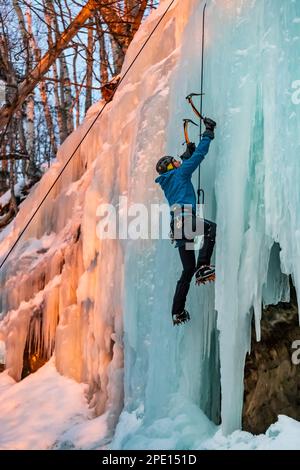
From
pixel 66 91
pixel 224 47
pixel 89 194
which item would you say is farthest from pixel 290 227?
pixel 66 91

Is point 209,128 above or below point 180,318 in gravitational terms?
above

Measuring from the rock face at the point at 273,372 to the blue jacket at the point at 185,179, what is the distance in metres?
0.95

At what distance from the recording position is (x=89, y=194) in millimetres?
6188

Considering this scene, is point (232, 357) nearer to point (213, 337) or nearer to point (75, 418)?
point (213, 337)

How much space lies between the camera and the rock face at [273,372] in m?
4.15

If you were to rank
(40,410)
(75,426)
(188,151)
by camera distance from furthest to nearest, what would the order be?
(40,410)
(75,426)
(188,151)

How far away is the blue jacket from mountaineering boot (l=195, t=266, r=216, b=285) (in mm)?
411

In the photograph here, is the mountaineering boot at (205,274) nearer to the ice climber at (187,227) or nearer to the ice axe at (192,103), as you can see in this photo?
the ice climber at (187,227)

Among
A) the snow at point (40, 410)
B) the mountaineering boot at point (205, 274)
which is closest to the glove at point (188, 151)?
the mountaineering boot at point (205, 274)

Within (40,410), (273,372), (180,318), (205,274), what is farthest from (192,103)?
(40,410)

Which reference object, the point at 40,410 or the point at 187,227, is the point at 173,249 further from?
the point at 40,410

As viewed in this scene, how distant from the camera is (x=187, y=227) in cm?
424

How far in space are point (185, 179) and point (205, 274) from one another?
2.14 feet

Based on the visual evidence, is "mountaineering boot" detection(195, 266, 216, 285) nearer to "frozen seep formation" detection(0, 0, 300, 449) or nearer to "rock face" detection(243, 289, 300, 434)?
"frozen seep formation" detection(0, 0, 300, 449)
